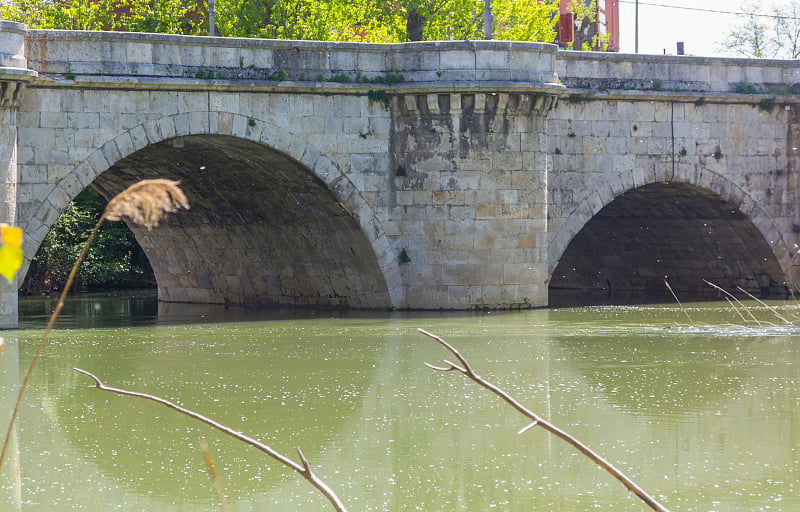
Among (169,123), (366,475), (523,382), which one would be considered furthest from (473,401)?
(169,123)

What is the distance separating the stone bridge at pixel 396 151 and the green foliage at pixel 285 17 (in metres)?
9.83

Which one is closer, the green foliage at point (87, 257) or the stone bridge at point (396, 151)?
the stone bridge at point (396, 151)

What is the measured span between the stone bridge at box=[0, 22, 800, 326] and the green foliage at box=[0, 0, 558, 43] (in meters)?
9.83

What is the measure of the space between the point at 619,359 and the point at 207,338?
506 cm

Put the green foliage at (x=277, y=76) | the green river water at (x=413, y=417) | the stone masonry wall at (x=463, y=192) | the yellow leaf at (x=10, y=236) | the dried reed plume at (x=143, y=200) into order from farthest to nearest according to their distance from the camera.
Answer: the stone masonry wall at (x=463, y=192), the green foliage at (x=277, y=76), the green river water at (x=413, y=417), the dried reed plume at (x=143, y=200), the yellow leaf at (x=10, y=236)

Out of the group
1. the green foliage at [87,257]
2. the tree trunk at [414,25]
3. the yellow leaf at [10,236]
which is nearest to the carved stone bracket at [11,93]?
the green foliage at [87,257]

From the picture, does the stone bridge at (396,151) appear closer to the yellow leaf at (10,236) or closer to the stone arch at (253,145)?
the stone arch at (253,145)

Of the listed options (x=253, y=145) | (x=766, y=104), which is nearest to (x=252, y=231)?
(x=253, y=145)

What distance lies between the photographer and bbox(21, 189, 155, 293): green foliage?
2669cm

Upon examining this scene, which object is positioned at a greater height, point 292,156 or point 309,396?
point 292,156

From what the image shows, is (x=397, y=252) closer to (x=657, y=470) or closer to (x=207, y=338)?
(x=207, y=338)

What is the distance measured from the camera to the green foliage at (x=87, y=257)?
26.7 metres

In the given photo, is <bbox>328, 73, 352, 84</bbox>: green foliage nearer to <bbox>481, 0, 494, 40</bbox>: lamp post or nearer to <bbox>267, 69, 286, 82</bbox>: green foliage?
<bbox>267, 69, 286, 82</bbox>: green foliage

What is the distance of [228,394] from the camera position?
10.2 m
